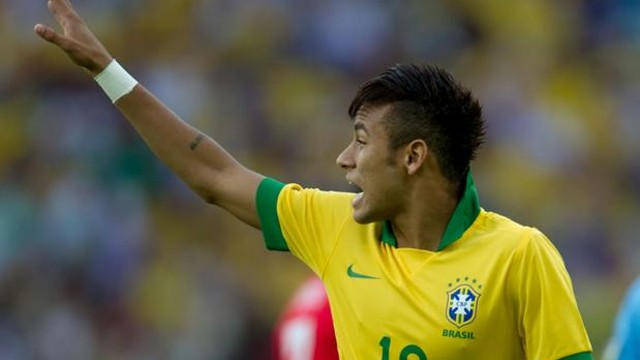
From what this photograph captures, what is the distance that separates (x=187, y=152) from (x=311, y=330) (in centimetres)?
114

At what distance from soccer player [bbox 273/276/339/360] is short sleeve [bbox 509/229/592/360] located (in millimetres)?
1263

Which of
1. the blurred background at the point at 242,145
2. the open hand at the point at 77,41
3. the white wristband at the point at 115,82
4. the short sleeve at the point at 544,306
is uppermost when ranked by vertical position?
the blurred background at the point at 242,145

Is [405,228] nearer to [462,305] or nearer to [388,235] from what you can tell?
[388,235]

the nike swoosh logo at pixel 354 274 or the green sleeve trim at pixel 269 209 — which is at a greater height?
the green sleeve trim at pixel 269 209

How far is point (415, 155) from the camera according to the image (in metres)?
3.50

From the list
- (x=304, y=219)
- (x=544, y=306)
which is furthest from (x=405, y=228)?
(x=544, y=306)

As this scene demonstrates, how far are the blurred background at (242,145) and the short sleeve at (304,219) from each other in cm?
385

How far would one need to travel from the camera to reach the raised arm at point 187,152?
3666 millimetres

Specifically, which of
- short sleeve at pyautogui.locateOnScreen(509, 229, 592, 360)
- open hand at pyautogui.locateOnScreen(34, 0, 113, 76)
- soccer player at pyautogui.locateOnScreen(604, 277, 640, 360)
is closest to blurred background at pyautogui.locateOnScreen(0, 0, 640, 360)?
soccer player at pyautogui.locateOnScreen(604, 277, 640, 360)

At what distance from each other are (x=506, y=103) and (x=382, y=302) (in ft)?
15.9

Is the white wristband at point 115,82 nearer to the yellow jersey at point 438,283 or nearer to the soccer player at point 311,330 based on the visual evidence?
the yellow jersey at point 438,283

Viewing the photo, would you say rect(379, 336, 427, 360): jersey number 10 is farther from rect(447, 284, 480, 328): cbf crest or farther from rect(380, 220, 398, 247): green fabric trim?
rect(380, 220, 398, 247): green fabric trim

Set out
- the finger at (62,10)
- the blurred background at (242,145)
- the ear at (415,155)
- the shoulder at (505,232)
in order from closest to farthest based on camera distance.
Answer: the shoulder at (505,232) < the ear at (415,155) < the finger at (62,10) < the blurred background at (242,145)

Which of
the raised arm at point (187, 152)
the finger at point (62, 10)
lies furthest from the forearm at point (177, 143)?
the finger at point (62, 10)
